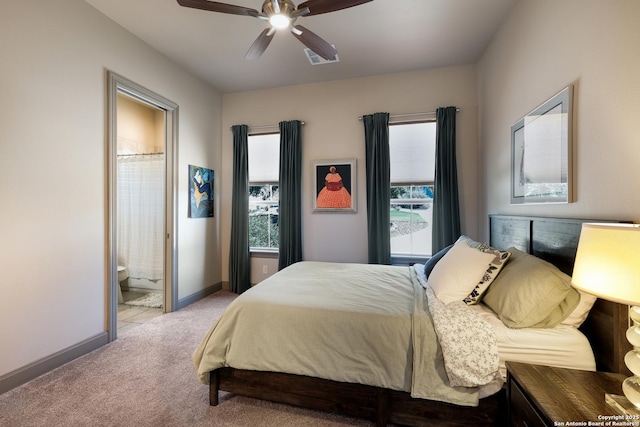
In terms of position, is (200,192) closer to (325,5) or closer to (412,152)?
(325,5)

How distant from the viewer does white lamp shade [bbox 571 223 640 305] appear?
2.83ft

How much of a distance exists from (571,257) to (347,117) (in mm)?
2983

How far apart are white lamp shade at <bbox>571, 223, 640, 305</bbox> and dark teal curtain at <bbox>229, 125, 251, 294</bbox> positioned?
377 cm

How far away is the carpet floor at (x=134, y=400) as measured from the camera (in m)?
1.65

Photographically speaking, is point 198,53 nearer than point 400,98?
Yes

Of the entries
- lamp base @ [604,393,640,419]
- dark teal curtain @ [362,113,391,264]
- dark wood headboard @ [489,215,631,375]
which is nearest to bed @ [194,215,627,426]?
dark wood headboard @ [489,215,631,375]

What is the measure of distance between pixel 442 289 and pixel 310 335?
0.92m

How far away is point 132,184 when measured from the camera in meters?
4.05

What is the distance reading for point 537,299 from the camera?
1412 millimetres

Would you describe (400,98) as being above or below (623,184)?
above

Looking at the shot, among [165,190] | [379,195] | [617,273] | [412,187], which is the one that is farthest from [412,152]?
[165,190]

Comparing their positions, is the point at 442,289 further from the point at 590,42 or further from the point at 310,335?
the point at 590,42

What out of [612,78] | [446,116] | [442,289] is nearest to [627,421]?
[442,289]

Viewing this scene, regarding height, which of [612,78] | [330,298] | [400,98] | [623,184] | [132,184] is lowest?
[330,298]
